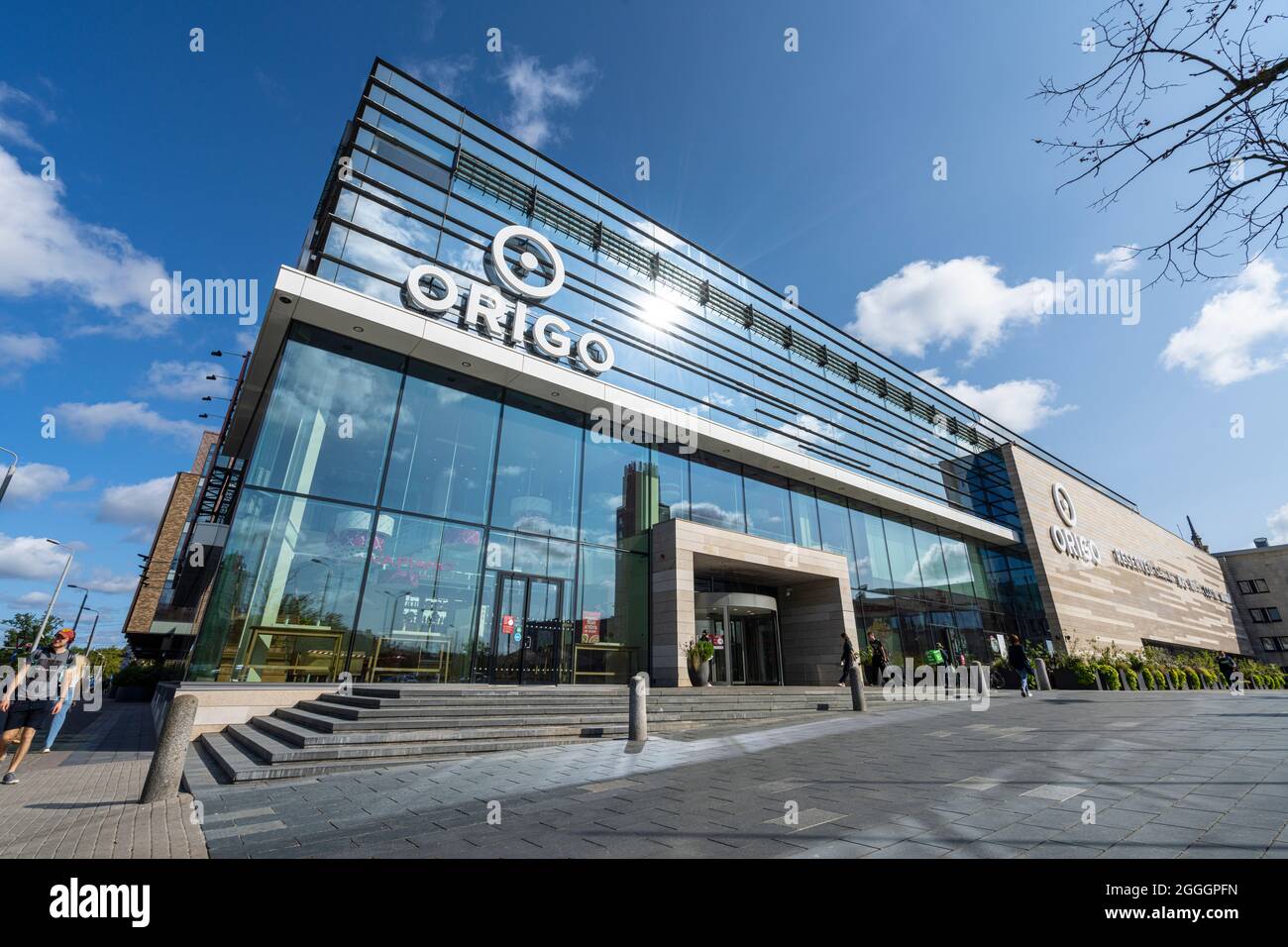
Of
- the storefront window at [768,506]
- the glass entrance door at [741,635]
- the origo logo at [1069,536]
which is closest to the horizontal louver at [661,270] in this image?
the storefront window at [768,506]

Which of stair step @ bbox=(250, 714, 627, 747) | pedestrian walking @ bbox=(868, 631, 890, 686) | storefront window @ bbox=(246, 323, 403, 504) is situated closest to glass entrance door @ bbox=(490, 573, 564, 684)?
stair step @ bbox=(250, 714, 627, 747)

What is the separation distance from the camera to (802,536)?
2112cm

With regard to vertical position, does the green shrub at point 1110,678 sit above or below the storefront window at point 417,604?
below

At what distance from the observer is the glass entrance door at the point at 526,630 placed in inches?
510

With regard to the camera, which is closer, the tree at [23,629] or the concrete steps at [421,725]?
the concrete steps at [421,725]

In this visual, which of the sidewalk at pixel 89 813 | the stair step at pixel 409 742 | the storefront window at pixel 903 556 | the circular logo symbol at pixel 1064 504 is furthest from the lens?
the circular logo symbol at pixel 1064 504

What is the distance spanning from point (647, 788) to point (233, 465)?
2438cm

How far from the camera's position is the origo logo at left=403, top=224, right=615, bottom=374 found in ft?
46.6

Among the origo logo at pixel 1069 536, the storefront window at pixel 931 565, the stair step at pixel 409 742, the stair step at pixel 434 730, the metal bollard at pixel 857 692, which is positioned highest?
the origo logo at pixel 1069 536

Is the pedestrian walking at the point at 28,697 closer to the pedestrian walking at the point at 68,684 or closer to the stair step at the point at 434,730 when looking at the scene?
the pedestrian walking at the point at 68,684

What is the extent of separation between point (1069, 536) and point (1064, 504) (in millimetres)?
2616

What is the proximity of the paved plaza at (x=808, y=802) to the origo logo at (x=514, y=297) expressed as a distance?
11.3m

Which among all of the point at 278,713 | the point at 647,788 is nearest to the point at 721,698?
the point at 647,788
